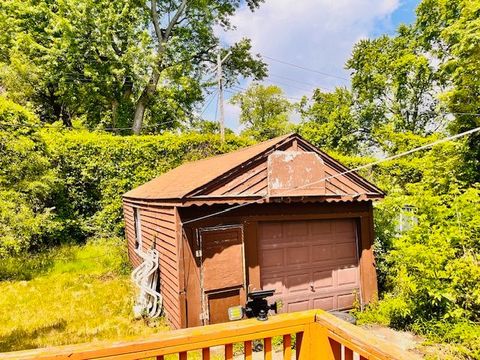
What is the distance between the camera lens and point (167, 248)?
24.5 ft

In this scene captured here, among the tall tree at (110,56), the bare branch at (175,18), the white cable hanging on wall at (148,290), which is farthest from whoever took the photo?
the bare branch at (175,18)

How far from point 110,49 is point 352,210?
15518mm

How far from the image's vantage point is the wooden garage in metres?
6.80

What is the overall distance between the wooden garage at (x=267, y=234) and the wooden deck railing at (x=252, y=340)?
4745 mm

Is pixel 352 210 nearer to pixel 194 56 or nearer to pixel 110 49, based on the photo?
pixel 110 49

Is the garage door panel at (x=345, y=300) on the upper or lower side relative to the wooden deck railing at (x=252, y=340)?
lower

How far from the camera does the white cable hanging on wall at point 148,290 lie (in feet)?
25.9

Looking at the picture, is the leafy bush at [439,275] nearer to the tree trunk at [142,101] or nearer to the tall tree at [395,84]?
the tree trunk at [142,101]

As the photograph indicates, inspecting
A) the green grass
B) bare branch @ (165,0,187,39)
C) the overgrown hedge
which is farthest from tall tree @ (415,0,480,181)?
bare branch @ (165,0,187,39)

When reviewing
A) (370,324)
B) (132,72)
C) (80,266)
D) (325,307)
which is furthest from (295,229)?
(132,72)

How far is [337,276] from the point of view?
8.33 m

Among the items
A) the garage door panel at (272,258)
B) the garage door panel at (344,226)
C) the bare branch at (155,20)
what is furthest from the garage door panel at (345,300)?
the bare branch at (155,20)

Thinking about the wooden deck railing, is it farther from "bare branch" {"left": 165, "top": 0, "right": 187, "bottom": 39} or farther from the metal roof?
"bare branch" {"left": 165, "top": 0, "right": 187, "bottom": 39}

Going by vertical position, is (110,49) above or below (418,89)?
above
